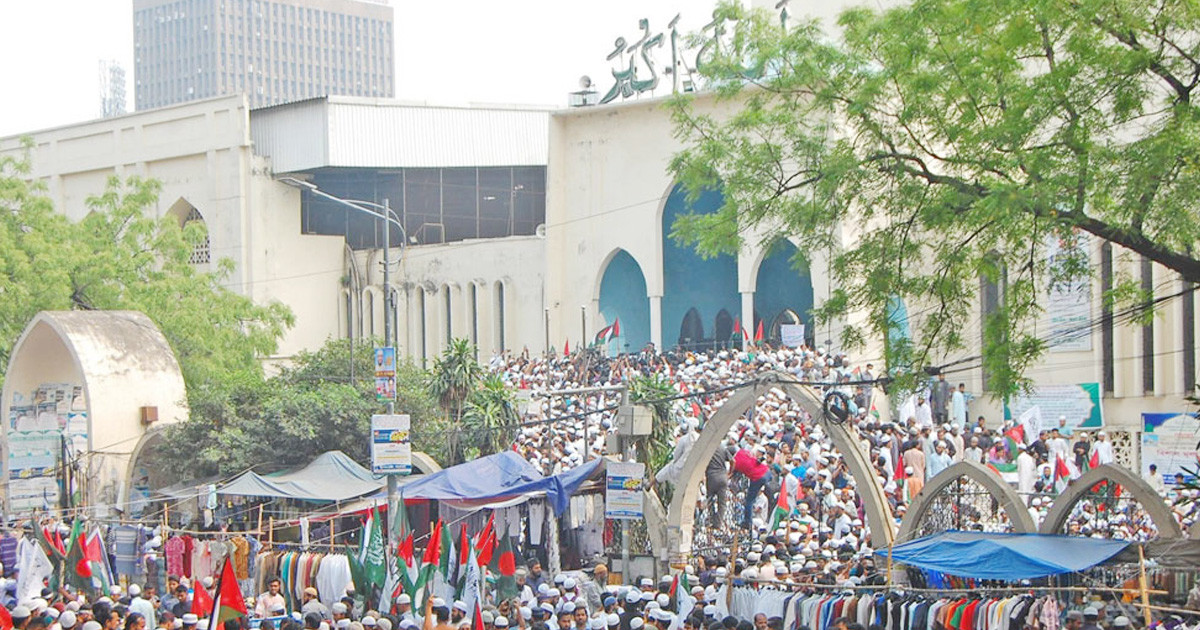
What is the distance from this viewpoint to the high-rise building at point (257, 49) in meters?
→ 134

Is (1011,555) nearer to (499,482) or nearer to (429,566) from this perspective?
(429,566)

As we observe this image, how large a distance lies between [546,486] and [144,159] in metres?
32.2

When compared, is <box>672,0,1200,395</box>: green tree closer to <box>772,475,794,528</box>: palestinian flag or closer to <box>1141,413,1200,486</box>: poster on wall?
<box>772,475,794,528</box>: palestinian flag

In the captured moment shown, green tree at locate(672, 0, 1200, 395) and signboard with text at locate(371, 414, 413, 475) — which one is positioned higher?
green tree at locate(672, 0, 1200, 395)

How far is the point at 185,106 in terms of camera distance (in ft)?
151

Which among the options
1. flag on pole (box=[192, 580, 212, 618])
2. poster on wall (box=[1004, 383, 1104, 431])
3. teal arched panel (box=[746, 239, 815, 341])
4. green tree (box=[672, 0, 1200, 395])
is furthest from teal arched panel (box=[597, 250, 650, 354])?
flag on pole (box=[192, 580, 212, 618])

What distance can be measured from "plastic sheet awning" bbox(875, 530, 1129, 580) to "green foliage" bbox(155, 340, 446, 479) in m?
12.3

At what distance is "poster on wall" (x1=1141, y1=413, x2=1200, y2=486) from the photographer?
2019 centimetres

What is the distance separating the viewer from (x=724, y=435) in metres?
17.3

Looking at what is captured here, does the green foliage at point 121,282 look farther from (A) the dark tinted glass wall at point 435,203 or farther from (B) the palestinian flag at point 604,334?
(A) the dark tinted glass wall at point 435,203

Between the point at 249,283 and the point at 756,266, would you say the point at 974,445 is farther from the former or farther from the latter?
the point at 249,283

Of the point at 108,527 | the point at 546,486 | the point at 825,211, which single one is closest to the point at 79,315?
the point at 108,527

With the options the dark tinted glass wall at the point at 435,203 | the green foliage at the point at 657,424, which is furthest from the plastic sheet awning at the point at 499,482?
the dark tinted glass wall at the point at 435,203

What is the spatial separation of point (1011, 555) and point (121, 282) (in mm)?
24739
